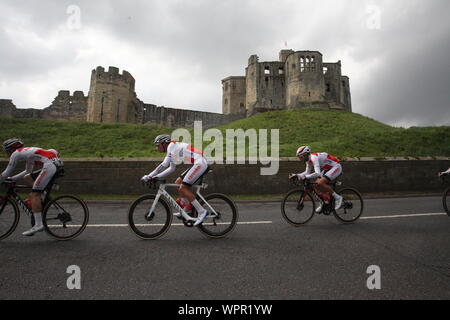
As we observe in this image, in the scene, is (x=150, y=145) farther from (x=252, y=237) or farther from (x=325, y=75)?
(x=325, y=75)

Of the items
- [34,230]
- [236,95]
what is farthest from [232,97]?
[34,230]

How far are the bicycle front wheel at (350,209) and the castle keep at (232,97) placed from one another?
38.7m

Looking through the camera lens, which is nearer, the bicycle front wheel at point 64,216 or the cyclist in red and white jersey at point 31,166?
the cyclist in red and white jersey at point 31,166

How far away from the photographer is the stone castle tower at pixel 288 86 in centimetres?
5266

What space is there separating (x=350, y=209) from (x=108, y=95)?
1554 inches

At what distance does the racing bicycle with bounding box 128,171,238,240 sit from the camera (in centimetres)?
465

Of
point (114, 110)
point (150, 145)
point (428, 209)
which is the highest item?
point (114, 110)

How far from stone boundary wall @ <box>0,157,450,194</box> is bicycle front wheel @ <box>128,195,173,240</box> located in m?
5.70

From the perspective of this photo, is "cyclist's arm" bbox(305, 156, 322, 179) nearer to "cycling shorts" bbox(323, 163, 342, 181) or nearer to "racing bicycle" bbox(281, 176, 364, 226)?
"racing bicycle" bbox(281, 176, 364, 226)

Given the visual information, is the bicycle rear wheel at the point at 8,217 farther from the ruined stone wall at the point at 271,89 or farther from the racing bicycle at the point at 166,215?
the ruined stone wall at the point at 271,89

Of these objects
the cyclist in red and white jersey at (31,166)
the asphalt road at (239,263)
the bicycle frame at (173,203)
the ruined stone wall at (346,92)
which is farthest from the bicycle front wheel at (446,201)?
the ruined stone wall at (346,92)

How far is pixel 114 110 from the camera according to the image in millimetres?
38094
